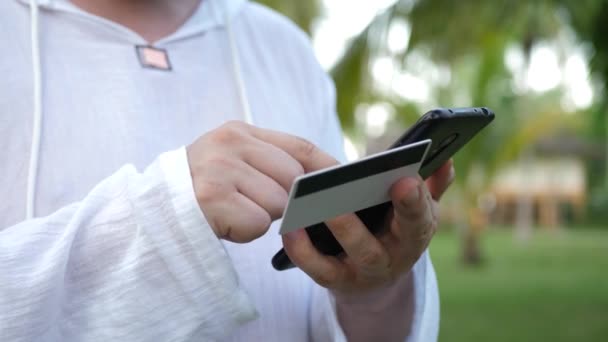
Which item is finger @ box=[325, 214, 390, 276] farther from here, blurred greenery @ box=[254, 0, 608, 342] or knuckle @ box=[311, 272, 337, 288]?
blurred greenery @ box=[254, 0, 608, 342]

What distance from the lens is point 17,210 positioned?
0.73 metres

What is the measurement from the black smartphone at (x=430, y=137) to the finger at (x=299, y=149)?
1.9 inches

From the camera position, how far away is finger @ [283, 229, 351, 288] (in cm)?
67

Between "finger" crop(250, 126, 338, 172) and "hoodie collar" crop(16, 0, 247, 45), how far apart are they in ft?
0.88

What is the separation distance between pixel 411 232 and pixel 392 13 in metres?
5.88

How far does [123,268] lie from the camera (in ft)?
2.09

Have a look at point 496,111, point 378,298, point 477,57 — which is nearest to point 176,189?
point 378,298

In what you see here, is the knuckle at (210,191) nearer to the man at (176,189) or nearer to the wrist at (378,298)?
the man at (176,189)

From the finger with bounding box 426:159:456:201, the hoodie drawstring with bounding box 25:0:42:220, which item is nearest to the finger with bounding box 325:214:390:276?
the finger with bounding box 426:159:456:201

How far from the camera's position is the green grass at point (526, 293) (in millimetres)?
7629

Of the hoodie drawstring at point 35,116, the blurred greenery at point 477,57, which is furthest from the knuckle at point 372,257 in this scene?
the blurred greenery at point 477,57

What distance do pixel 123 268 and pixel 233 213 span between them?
10cm

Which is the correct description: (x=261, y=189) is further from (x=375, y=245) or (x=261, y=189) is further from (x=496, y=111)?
(x=496, y=111)

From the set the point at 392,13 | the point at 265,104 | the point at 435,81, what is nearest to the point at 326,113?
the point at 265,104
